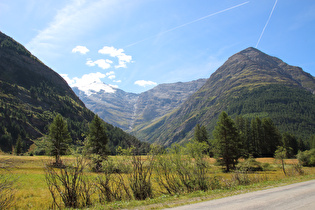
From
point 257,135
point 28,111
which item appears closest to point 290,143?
point 257,135

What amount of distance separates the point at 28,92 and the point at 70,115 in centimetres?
5043

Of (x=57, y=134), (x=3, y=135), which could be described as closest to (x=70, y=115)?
(x=3, y=135)

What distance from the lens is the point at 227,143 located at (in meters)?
52.6

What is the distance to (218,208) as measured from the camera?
38.7 feet

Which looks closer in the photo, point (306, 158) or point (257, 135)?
point (306, 158)

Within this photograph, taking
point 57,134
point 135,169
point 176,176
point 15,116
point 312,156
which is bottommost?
point 312,156

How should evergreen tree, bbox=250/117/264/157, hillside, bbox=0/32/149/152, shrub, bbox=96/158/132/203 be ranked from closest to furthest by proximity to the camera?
shrub, bbox=96/158/132/203 → evergreen tree, bbox=250/117/264/157 → hillside, bbox=0/32/149/152

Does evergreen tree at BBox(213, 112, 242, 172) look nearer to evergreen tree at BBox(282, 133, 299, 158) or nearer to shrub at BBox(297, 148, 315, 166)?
shrub at BBox(297, 148, 315, 166)

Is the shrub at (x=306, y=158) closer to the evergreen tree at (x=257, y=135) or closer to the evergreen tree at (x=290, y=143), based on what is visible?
the evergreen tree at (x=257, y=135)

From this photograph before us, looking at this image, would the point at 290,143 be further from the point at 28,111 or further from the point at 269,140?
the point at 28,111

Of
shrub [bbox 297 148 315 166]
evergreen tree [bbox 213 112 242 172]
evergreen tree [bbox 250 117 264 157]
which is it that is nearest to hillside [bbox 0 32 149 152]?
evergreen tree [bbox 213 112 242 172]

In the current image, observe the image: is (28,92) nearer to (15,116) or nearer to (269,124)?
(15,116)

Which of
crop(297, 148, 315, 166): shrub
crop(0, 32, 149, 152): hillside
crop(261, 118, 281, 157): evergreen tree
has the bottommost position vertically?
crop(297, 148, 315, 166): shrub

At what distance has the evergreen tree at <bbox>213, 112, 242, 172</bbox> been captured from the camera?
2046 inches
